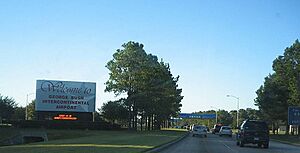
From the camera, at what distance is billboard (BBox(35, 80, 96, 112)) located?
72.6 m

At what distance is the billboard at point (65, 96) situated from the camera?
72.6 m

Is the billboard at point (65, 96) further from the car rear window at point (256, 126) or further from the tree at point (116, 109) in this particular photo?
the car rear window at point (256, 126)

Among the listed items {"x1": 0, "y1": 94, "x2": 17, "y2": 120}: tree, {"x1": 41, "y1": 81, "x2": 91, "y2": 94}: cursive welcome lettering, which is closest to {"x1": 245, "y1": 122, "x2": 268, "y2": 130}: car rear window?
{"x1": 41, "y1": 81, "x2": 91, "y2": 94}: cursive welcome lettering

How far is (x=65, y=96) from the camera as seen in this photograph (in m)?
73.1

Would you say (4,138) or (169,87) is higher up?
(169,87)

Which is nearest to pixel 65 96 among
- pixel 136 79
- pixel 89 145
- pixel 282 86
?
pixel 136 79

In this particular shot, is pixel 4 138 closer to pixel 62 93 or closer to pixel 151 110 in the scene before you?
pixel 62 93

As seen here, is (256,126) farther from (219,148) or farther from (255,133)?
(219,148)

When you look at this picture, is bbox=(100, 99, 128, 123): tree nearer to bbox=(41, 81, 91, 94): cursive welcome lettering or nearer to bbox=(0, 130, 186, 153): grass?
bbox=(41, 81, 91, 94): cursive welcome lettering

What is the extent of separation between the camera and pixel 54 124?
7106 cm

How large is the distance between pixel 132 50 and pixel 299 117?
87.3 feet

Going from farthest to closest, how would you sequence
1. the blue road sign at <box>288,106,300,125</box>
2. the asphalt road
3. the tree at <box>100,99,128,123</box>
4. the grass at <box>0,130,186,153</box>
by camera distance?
the tree at <box>100,99,128,123</box>, the blue road sign at <box>288,106,300,125</box>, the asphalt road, the grass at <box>0,130,186,153</box>

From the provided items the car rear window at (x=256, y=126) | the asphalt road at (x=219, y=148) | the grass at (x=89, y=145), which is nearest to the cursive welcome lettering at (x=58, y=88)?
the grass at (x=89, y=145)

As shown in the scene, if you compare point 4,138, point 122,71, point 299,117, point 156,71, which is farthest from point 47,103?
point 299,117
